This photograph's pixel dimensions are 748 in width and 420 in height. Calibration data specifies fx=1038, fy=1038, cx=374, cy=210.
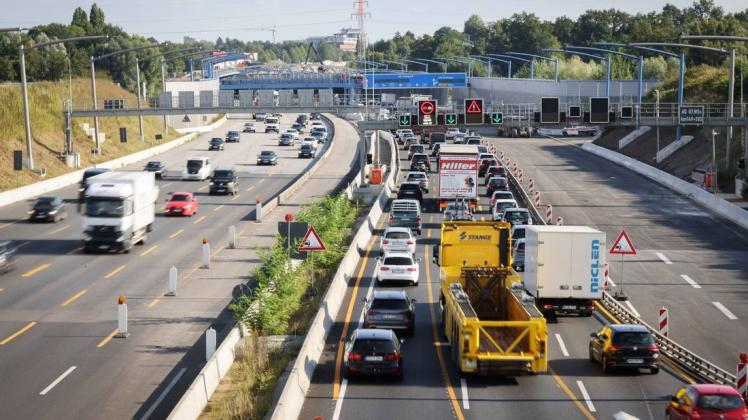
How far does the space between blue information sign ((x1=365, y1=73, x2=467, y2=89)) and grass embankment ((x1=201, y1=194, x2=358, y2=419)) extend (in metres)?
121

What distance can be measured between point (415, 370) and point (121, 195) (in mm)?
23556

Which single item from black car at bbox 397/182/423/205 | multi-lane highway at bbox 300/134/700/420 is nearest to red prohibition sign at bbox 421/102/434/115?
black car at bbox 397/182/423/205

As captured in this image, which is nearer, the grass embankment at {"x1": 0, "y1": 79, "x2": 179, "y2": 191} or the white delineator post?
the white delineator post

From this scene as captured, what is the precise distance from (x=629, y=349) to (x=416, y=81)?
5618 inches

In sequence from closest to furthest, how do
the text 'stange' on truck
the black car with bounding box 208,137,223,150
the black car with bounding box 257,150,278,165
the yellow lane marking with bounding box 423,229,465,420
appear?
1. the yellow lane marking with bounding box 423,229,465,420
2. the text 'stange' on truck
3. the black car with bounding box 257,150,278,165
4. the black car with bounding box 208,137,223,150

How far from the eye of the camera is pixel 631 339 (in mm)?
26062

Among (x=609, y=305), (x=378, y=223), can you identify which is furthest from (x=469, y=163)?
(x=609, y=305)

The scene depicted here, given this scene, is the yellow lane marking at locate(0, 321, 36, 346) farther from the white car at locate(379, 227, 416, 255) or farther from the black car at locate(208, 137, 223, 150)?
the black car at locate(208, 137, 223, 150)

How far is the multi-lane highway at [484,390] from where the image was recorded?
22.8 meters

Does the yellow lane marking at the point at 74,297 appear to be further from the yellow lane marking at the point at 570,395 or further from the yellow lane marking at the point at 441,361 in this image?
the yellow lane marking at the point at 570,395

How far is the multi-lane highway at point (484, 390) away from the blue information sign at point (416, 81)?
136m

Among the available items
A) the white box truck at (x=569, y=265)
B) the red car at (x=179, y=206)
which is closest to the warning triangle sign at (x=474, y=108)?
the red car at (x=179, y=206)

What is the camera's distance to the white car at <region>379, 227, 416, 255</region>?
45.6 metres

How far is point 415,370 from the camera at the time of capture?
26.8m
